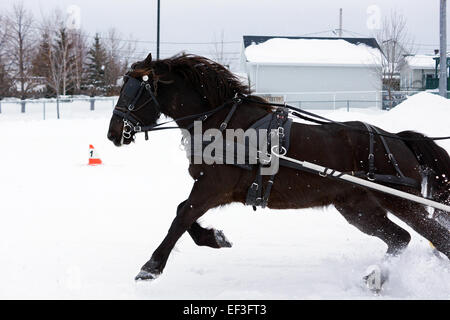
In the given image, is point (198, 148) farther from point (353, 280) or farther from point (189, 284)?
point (353, 280)

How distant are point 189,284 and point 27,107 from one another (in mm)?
31063

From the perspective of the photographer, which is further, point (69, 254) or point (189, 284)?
point (69, 254)

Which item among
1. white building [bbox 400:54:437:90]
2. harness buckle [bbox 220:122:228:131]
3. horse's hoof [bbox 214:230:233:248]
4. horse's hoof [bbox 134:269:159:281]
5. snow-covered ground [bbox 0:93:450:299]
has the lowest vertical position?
snow-covered ground [bbox 0:93:450:299]

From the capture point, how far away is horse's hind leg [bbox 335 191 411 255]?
17.0 ft

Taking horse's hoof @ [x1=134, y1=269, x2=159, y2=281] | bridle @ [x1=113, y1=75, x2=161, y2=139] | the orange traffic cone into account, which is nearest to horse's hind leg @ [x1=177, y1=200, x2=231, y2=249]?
horse's hoof @ [x1=134, y1=269, x2=159, y2=281]

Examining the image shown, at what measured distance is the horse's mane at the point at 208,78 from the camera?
5172 mm

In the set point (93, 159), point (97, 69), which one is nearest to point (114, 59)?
point (97, 69)

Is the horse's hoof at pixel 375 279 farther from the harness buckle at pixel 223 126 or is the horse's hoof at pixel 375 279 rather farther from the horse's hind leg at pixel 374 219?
the harness buckle at pixel 223 126

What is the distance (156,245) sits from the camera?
6.29m

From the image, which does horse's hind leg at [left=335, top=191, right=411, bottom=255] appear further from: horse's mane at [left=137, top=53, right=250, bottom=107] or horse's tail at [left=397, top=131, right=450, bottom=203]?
horse's mane at [left=137, top=53, right=250, bottom=107]

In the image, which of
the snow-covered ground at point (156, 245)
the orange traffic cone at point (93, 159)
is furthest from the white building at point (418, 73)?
the snow-covered ground at point (156, 245)

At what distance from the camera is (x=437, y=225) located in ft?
16.4

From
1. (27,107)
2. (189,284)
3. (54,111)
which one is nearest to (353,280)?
(189,284)

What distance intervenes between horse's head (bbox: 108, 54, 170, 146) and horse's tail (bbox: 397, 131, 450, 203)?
2578 millimetres
